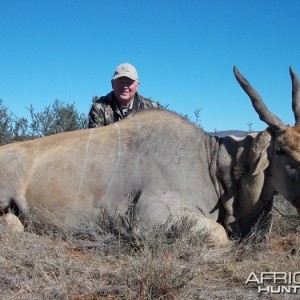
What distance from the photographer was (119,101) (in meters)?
6.70

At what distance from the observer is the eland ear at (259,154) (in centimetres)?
426

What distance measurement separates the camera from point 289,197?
165 inches

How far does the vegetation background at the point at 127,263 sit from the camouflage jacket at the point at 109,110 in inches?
89.8

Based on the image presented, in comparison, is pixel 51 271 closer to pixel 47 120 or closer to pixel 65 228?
pixel 65 228

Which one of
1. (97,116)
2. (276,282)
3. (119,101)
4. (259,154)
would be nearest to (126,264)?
(276,282)

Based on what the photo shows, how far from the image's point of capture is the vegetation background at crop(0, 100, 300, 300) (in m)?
2.88

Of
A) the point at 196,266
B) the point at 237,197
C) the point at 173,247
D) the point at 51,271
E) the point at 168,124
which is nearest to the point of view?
the point at 51,271

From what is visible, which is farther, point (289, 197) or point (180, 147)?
point (180, 147)

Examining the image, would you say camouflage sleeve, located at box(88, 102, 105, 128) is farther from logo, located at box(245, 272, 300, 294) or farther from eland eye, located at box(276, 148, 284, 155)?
logo, located at box(245, 272, 300, 294)

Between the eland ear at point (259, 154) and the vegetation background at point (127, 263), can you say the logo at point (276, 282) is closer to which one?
the vegetation background at point (127, 263)

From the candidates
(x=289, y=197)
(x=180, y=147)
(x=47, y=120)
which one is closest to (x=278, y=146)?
(x=289, y=197)

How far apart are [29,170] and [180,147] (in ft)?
4.64

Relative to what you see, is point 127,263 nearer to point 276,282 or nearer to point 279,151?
point 276,282

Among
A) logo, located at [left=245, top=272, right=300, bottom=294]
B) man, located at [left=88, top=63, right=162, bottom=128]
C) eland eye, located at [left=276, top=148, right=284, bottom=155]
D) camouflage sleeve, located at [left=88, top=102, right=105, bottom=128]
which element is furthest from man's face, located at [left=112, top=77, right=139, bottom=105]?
logo, located at [left=245, top=272, right=300, bottom=294]
